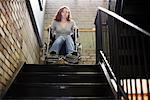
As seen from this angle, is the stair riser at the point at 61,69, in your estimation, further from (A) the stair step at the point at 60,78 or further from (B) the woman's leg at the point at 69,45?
(B) the woman's leg at the point at 69,45

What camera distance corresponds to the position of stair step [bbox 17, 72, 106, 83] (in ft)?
11.5

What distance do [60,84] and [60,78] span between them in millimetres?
247

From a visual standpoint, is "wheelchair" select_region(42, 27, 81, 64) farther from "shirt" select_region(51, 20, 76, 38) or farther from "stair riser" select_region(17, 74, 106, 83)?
"stair riser" select_region(17, 74, 106, 83)

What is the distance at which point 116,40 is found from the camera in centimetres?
270

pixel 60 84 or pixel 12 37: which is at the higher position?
pixel 12 37

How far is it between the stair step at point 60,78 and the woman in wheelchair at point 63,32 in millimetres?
1634

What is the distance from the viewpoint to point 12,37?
3.46 meters

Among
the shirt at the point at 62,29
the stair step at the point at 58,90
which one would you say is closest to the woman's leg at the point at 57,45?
the shirt at the point at 62,29

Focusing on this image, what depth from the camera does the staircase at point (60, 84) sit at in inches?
124

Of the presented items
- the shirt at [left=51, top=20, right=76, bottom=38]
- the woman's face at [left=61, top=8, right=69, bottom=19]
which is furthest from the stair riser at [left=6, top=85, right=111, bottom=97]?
the woman's face at [left=61, top=8, right=69, bottom=19]

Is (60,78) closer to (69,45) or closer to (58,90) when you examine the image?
(58,90)

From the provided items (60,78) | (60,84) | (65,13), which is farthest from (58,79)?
(65,13)

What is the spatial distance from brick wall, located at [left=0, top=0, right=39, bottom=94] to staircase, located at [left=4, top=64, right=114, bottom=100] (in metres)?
0.17

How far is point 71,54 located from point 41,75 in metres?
1.73
